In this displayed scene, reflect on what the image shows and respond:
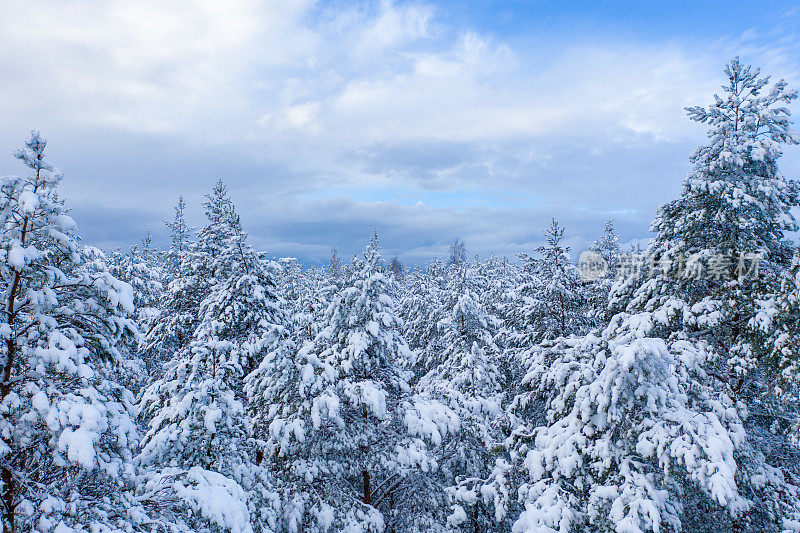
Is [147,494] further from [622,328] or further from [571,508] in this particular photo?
[622,328]

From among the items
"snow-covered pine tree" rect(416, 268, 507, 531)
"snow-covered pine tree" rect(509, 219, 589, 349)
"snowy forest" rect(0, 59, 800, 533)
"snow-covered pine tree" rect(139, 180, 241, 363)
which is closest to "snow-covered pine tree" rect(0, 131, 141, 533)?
"snowy forest" rect(0, 59, 800, 533)

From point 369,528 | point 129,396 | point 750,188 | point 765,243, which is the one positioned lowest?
point 369,528

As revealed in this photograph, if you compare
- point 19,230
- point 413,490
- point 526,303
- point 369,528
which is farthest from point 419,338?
point 19,230

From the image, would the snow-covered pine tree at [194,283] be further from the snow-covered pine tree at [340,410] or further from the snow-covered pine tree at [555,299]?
the snow-covered pine tree at [555,299]

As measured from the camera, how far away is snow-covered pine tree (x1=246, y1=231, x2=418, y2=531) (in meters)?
9.86

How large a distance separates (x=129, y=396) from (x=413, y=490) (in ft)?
28.1

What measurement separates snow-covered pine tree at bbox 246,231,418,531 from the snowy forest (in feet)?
0.23

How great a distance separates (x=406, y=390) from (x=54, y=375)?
801 cm

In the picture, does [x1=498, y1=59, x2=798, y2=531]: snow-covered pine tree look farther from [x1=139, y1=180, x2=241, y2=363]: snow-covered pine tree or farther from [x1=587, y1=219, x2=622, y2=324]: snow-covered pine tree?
[x1=139, y1=180, x2=241, y2=363]: snow-covered pine tree

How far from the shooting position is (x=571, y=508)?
6992 mm

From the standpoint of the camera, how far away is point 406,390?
38.7 ft

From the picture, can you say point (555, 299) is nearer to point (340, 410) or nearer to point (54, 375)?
point (340, 410)

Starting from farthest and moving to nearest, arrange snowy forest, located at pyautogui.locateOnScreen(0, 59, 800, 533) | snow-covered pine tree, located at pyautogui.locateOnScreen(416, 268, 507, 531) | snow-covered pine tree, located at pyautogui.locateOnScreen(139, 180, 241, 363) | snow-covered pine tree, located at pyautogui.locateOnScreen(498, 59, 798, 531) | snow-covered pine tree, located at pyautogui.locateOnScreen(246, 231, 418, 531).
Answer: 1. snow-covered pine tree, located at pyautogui.locateOnScreen(139, 180, 241, 363)
2. snow-covered pine tree, located at pyautogui.locateOnScreen(416, 268, 507, 531)
3. snow-covered pine tree, located at pyautogui.locateOnScreen(246, 231, 418, 531)
4. snow-covered pine tree, located at pyautogui.locateOnScreen(498, 59, 798, 531)
5. snowy forest, located at pyautogui.locateOnScreen(0, 59, 800, 533)

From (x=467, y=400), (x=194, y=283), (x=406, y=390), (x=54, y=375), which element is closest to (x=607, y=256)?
(x=467, y=400)
